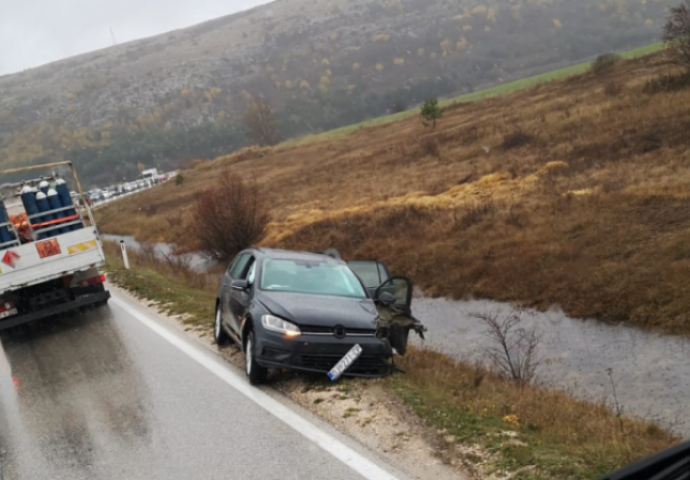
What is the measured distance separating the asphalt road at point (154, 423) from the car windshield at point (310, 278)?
1.27 metres

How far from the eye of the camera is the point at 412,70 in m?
179

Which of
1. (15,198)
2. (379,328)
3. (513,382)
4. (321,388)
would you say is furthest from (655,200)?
(15,198)

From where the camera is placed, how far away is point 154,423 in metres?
7.07

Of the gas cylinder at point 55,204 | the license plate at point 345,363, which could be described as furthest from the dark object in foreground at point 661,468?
the gas cylinder at point 55,204

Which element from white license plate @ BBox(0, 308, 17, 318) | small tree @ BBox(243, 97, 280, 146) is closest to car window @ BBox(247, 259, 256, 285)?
white license plate @ BBox(0, 308, 17, 318)

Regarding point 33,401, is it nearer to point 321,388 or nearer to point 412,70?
point 321,388

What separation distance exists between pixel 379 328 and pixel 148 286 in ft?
29.8

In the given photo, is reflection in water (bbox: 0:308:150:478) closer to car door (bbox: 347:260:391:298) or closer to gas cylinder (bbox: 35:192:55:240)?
gas cylinder (bbox: 35:192:55:240)

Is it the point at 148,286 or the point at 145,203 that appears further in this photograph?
the point at 145,203

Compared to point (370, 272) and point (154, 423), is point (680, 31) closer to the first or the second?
point (370, 272)

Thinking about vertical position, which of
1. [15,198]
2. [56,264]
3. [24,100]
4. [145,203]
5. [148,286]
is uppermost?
[24,100]

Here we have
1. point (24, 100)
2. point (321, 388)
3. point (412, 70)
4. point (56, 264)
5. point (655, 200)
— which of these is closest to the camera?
point (321, 388)

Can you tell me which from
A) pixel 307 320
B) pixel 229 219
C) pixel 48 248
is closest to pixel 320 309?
pixel 307 320

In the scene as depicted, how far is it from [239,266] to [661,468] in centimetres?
825
